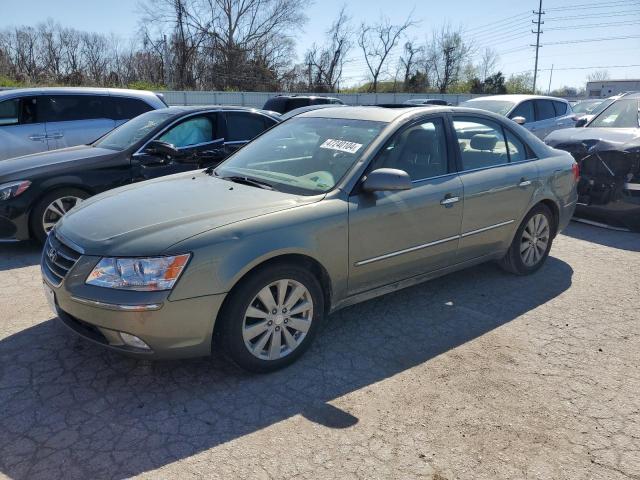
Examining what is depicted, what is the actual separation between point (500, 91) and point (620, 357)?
50849 millimetres

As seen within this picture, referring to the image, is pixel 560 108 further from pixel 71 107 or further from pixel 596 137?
pixel 71 107

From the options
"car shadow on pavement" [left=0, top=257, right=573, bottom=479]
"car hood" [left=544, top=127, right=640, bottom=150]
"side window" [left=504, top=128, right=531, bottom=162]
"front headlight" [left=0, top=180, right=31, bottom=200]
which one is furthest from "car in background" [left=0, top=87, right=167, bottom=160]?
"car hood" [left=544, top=127, right=640, bottom=150]

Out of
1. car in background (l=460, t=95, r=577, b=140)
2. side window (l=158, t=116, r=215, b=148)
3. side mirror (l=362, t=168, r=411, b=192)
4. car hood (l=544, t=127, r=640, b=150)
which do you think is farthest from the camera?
car in background (l=460, t=95, r=577, b=140)

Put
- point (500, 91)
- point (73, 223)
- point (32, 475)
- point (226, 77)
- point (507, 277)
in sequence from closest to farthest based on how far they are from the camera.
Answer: point (32, 475)
point (73, 223)
point (507, 277)
point (226, 77)
point (500, 91)

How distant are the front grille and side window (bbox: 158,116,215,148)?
3.18 meters

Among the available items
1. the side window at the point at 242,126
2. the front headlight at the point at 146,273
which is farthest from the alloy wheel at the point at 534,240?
the side window at the point at 242,126

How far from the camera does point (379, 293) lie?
3771 millimetres

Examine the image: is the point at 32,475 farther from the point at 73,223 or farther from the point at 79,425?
the point at 73,223

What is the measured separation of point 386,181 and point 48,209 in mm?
3983

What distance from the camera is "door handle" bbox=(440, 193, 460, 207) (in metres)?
3.96

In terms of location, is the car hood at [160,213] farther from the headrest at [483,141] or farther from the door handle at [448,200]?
the headrest at [483,141]

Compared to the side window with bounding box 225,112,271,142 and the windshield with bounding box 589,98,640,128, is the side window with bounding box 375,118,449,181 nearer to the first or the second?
the side window with bounding box 225,112,271,142

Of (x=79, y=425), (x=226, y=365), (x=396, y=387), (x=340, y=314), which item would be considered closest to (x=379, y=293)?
(x=340, y=314)

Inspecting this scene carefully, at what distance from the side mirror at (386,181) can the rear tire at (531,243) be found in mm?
1898
